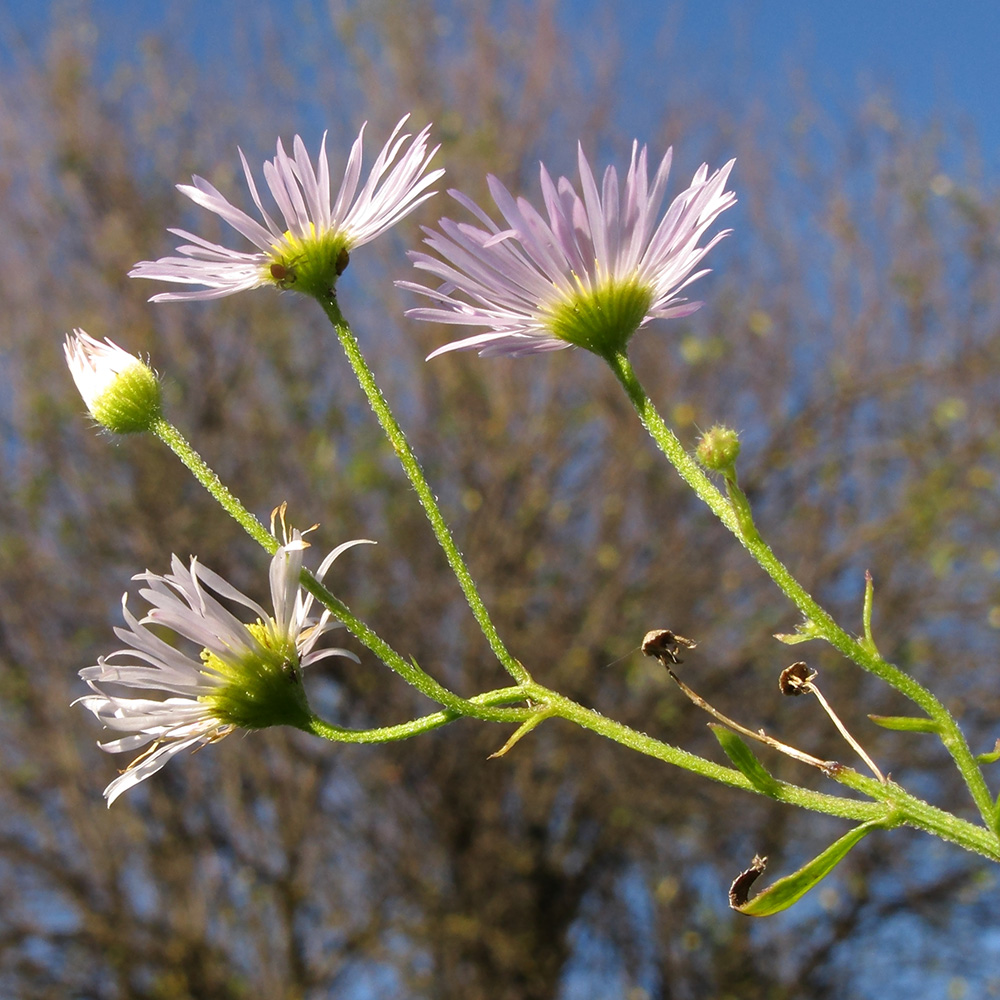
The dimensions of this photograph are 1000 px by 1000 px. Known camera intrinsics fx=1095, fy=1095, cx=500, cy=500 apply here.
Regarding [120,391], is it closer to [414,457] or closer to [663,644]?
[414,457]

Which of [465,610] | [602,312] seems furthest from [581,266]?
[465,610]

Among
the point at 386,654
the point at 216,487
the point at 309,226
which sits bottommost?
the point at 386,654

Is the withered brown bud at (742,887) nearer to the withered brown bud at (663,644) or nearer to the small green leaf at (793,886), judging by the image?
the small green leaf at (793,886)

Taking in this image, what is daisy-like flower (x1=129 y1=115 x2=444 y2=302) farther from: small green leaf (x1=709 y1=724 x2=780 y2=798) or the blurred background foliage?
the blurred background foliage

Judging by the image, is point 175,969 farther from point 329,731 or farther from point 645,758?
point 329,731

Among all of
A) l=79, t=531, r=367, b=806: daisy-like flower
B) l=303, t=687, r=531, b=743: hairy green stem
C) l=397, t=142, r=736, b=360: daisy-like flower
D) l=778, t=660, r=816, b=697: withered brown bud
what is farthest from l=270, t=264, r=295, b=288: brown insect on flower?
l=778, t=660, r=816, b=697: withered brown bud

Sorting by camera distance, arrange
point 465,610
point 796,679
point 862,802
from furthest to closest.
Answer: point 465,610
point 796,679
point 862,802
